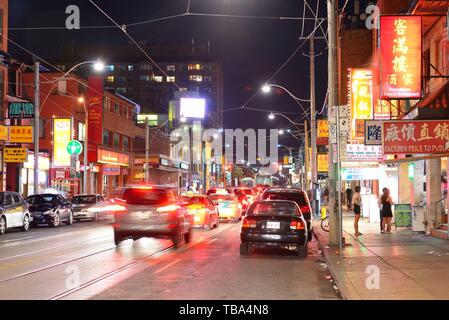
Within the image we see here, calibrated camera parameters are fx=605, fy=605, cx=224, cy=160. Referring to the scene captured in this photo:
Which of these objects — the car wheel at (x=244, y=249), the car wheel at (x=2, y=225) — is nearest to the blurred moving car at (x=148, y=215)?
the car wheel at (x=244, y=249)

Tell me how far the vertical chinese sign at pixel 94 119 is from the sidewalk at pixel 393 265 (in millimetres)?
32855

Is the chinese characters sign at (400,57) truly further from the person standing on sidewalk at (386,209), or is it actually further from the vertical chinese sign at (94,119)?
the vertical chinese sign at (94,119)

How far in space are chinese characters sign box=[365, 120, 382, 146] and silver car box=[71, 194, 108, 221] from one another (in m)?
19.8

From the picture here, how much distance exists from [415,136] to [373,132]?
1624 mm

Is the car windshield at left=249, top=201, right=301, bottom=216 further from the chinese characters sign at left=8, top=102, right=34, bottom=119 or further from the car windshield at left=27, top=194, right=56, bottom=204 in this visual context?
the chinese characters sign at left=8, top=102, right=34, bottom=119

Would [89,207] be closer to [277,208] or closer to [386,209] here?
[386,209]

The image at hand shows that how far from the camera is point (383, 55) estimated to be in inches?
708

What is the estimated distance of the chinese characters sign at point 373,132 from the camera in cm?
1706

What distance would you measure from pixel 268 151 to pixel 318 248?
107m

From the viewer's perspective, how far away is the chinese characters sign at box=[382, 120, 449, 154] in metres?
15.5

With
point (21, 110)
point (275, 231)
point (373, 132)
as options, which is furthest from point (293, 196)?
point (21, 110)

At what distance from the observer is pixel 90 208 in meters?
33.3

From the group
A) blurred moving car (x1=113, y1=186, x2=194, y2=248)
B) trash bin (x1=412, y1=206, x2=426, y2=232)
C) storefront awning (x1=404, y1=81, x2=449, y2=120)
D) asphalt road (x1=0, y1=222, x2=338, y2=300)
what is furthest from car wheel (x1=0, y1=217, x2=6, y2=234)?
storefront awning (x1=404, y1=81, x2=449, y2=120)
